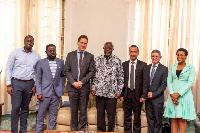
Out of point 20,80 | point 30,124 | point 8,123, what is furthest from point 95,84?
point 8,123

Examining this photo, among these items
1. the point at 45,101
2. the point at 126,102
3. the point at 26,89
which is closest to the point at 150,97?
the point at 126,102

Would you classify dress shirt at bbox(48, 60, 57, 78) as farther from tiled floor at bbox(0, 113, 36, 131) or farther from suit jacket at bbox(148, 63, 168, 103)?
suit jacket at bbox(148, 63, 168, 103)

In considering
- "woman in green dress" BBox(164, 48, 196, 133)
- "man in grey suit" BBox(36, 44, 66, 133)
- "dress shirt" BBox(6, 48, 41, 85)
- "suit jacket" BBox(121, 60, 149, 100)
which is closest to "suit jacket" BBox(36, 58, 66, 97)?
"man in grey suit" BBox(36, 44, 66, 133)

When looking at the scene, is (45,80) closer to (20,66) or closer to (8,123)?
(20,66)

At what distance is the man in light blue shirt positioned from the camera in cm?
341

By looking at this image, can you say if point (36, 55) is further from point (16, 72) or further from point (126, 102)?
point (126, 102)

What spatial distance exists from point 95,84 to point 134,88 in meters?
0.59

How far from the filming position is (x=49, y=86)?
342cm

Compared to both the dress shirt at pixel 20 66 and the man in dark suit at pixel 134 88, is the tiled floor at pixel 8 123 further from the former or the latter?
the man in dark suit at pixel 134 88

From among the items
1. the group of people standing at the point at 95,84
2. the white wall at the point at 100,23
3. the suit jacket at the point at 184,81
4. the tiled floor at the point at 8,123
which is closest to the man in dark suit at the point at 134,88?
the group of people standing at the point at 95,84

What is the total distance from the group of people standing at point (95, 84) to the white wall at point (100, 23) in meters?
2.08

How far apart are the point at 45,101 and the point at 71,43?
7.88 ft

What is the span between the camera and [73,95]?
339 cm

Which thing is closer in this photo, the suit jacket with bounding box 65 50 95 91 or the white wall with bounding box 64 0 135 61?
the suit jacket with bounding box 65 50 95 91
